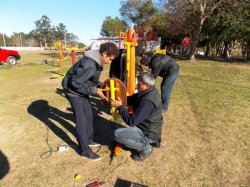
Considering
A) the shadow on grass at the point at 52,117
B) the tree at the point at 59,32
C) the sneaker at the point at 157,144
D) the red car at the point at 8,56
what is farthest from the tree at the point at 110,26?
the sneaker at the point at 157,144

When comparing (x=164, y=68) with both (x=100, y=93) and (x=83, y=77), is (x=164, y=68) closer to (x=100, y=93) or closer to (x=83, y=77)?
(x=100, y=93)

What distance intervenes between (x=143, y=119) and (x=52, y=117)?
350 centimetres

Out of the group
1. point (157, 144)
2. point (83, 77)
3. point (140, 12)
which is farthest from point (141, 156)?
point (140, 12)

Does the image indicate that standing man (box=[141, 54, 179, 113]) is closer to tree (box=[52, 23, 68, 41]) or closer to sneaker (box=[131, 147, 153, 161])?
sneaker (box=[131, 147, 153, 161])

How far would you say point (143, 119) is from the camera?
3.88 metres

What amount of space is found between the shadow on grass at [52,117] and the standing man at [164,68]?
2429 mm

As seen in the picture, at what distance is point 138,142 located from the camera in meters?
4.26

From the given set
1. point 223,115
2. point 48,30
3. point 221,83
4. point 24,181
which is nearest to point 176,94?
point 223,115

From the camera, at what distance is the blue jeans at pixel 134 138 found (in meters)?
4.23

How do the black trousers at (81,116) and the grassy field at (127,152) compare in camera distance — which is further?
the black trousers at (81,116)

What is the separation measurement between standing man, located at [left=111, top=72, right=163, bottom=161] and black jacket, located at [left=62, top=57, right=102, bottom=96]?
1.60 ft

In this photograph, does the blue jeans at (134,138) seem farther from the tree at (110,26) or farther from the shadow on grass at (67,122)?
the tree at (110,26)

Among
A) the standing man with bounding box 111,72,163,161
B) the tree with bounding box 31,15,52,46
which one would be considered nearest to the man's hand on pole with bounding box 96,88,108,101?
the standing man with bounding box 111,72,163,161

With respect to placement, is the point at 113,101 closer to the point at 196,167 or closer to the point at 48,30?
the point at 196,167
